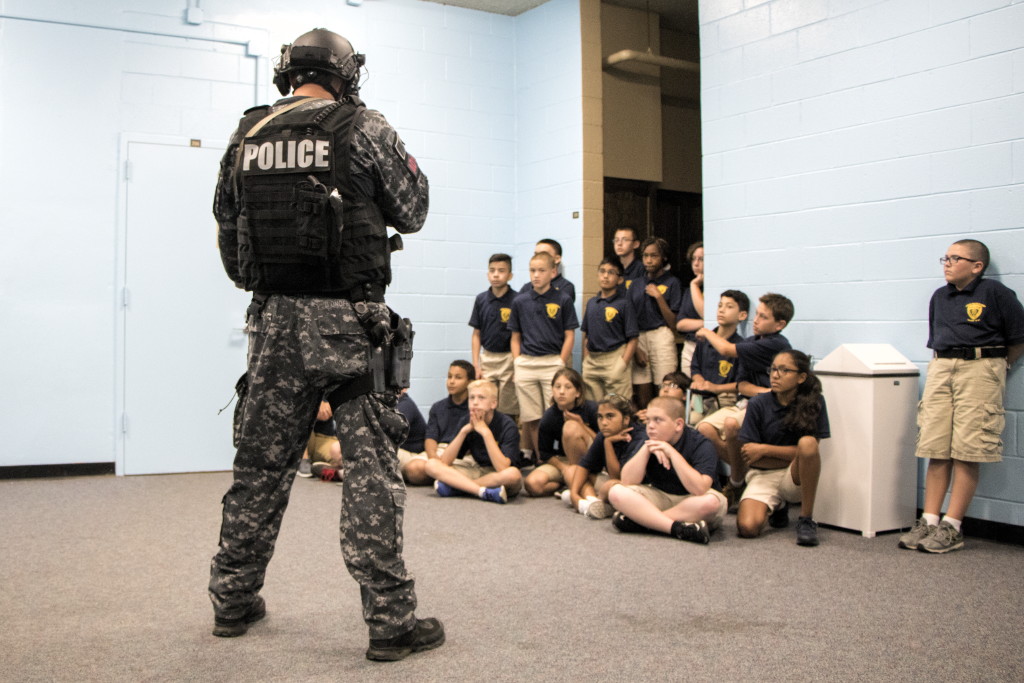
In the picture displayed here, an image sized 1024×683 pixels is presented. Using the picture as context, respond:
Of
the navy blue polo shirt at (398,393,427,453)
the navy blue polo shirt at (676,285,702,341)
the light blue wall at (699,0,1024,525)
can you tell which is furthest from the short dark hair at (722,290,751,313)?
the navy blue polo shirt at (398,393,427,453)

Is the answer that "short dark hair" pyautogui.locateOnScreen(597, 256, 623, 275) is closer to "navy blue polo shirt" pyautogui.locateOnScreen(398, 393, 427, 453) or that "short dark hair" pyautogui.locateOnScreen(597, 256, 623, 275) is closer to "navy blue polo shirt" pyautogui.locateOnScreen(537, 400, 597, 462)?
"navy blue polo shirt" pyautogui.locateOnScreen(537, 400, 597, 462)

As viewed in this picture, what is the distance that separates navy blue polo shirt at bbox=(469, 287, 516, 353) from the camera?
664cm

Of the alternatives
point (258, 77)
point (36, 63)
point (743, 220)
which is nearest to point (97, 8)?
point (36, 63)

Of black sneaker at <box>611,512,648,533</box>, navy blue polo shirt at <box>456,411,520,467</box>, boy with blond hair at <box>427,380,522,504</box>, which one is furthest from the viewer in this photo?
navy blue polo shirt at <box>456,411,520,467</box>

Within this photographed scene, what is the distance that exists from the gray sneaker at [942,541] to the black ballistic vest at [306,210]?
2758 mm

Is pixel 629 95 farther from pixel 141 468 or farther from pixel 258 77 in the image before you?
pixel 141 468

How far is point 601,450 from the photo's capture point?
4820 mm

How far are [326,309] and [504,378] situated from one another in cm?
411

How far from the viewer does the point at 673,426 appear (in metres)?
4.46

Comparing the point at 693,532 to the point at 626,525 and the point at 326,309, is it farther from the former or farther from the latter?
the point at 326,309

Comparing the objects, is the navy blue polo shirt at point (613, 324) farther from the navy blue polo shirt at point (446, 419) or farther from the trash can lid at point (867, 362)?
the trash can lid at point (867, 362)

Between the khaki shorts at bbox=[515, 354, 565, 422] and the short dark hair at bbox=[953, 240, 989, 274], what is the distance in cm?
273

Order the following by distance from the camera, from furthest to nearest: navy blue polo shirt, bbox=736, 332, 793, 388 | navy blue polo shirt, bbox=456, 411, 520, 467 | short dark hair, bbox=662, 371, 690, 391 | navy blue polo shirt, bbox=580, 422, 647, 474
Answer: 1. short dark hair, bbox=662, 371, 690, 391
2. navy blue polo shirt, bbox=456, 411, 520, 467
3. navy blue polo shirt, bbox=736, 332, 793, 388
4. navy blue polo shirt, bbox=580, 422, 647, 474

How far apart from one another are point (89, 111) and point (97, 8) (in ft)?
2.17
